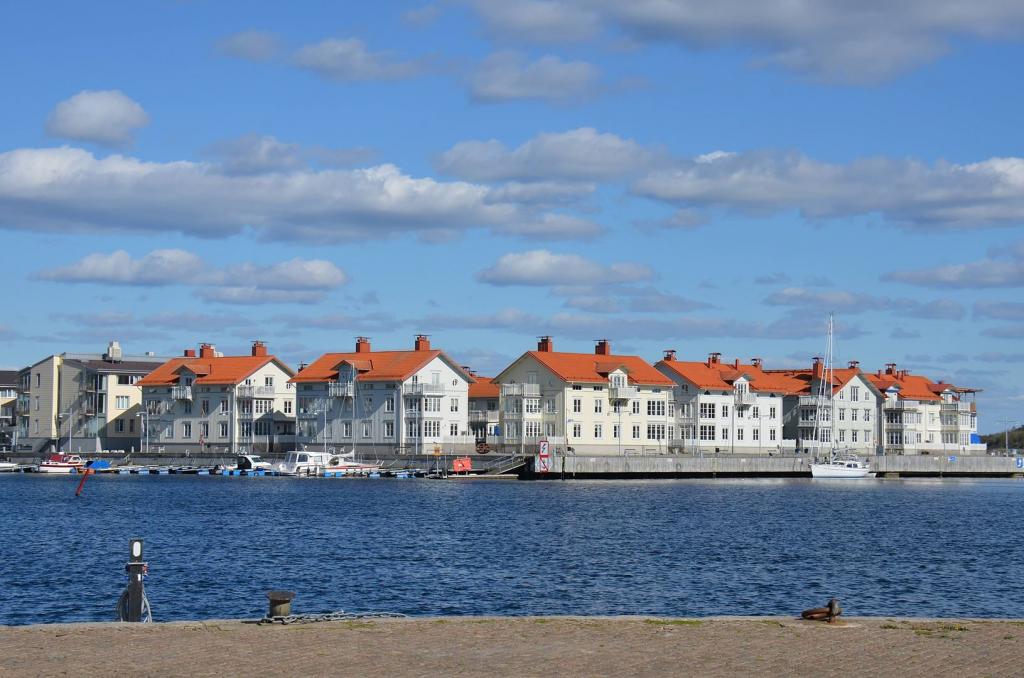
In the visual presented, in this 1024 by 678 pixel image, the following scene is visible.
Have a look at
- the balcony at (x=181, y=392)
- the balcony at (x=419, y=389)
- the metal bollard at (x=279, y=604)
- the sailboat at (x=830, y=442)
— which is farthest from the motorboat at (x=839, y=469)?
the metal bollard at (x=279, y=604)

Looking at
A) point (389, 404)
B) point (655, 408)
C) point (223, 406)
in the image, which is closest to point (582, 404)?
point (655, 408)

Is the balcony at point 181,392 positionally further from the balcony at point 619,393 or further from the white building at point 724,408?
the white building at point 724,408

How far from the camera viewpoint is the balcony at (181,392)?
432ft

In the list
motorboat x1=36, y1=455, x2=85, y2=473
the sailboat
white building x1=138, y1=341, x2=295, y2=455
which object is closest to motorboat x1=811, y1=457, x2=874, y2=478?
the sailboat

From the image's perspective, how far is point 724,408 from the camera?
131 meters

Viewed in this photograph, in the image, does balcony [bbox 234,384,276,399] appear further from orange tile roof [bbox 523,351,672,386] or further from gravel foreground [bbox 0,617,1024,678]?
gravel foreground [bbox 0,617,1024,678]

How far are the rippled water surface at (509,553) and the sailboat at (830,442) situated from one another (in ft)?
106

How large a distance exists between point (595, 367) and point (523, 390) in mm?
6993

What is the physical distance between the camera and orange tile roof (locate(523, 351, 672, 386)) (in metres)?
120

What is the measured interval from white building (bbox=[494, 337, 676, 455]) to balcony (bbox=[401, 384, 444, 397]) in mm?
7066

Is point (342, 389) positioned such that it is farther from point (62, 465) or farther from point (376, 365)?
point (62, 465)

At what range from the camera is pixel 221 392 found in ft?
427

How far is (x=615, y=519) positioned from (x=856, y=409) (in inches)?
3291

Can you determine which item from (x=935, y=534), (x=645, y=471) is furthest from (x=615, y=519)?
(x=645, y=471)
